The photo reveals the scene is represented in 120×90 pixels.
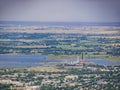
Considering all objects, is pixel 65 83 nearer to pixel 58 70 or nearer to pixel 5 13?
pixel 58 70

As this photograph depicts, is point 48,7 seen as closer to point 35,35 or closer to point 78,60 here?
point 35,35

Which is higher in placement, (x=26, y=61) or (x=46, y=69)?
(x=26, y=61)

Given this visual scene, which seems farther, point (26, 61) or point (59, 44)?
point (59, 44)

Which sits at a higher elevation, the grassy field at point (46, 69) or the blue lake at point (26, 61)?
the blue lake at point (26, 61)

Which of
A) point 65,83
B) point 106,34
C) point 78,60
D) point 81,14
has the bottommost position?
point 65,83

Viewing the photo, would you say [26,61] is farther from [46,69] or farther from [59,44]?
[59,44]

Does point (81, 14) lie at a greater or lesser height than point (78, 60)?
greater

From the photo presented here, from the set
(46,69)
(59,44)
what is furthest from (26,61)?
(59,44)

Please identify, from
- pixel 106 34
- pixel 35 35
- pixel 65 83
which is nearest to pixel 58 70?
pixel 65 83

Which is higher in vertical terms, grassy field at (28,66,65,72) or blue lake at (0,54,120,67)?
blue lake at (0,54,120,67)
